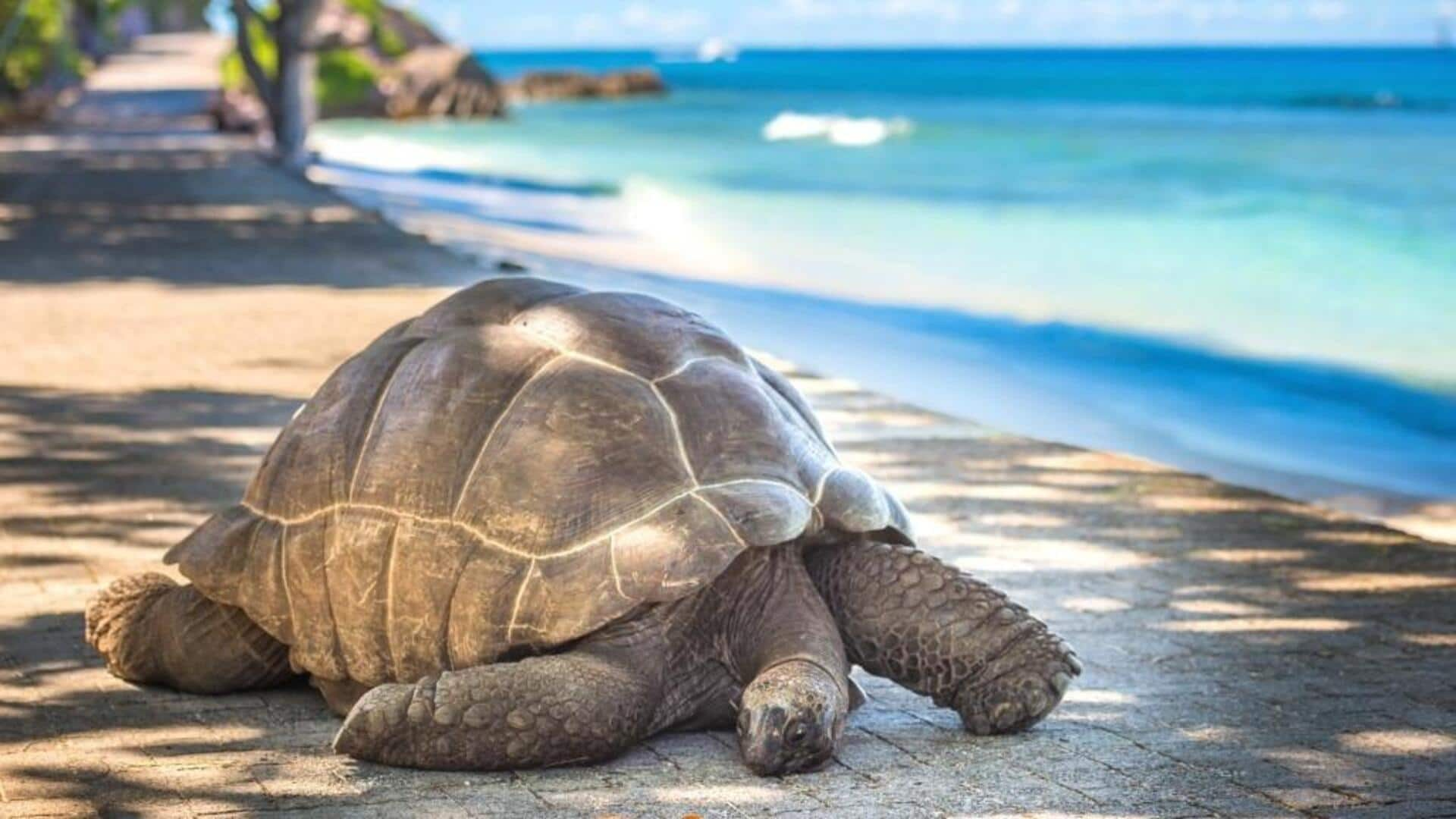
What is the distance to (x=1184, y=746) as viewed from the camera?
5.82 meters

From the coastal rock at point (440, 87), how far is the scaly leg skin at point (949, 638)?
6216 centimetres

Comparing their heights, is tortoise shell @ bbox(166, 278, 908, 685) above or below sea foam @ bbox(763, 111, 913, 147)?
above

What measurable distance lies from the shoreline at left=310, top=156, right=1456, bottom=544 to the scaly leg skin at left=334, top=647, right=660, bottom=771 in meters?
5.56

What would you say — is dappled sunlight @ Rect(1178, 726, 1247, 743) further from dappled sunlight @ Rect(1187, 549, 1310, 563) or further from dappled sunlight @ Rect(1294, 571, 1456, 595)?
dappled sunlight @ Rect(1187, 549, 1310, 563)

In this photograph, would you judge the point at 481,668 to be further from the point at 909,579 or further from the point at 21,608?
the point at 21,608

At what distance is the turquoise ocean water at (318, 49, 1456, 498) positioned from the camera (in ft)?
51.1

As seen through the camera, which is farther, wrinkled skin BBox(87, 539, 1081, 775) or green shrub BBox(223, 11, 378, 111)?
green shrub BBox(223, 11, 378, 111)

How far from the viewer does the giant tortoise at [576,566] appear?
542cm

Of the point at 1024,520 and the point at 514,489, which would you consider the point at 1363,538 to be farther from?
the point at 514,489

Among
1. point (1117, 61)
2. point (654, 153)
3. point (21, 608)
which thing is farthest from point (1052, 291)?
point (1117, 61)

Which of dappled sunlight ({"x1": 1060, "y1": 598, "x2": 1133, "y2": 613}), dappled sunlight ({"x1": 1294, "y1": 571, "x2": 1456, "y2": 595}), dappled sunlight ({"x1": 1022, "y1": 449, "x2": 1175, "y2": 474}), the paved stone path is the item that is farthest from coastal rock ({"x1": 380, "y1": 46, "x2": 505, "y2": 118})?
dappled sunlight ({"x1": 1060, "y1": 598, "x2": 1133, "y2": 613})

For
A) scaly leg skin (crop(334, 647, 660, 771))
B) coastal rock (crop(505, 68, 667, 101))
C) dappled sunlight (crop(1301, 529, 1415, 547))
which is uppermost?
scaly leg skin (crop(334, 647, 660, 771))

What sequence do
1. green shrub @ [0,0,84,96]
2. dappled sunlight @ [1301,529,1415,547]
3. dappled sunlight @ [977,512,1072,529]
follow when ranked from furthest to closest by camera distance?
green shrub @ [0,0,84,96] < dappled sunlight @ [977,512,1072,529] < dappled sunlight @ [1301,529,1415,547]

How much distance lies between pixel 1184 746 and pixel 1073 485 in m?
4.19
